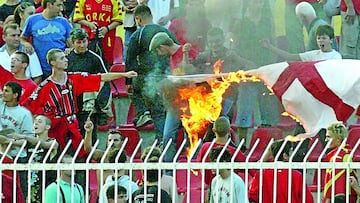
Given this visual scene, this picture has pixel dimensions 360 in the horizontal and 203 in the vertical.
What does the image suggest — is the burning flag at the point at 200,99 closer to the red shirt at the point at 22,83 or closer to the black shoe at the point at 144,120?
the black shoe at the point at 144,120

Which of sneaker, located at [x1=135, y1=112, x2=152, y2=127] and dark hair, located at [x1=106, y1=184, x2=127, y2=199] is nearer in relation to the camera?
dark hair, located at [x1=106, y1=184, x2=127, y2=199]

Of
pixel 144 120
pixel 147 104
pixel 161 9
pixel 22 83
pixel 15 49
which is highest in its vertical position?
pixel 161 9

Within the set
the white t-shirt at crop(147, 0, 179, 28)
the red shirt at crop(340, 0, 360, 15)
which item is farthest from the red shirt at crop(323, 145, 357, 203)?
the white t-shirt at crop(147, 0, 179, 28)

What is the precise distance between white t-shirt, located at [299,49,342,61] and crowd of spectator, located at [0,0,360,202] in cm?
2

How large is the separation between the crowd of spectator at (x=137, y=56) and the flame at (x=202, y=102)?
25cm

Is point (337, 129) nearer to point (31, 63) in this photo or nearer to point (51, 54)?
point (51, 54)

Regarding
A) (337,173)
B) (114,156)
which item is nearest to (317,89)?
(114,156)

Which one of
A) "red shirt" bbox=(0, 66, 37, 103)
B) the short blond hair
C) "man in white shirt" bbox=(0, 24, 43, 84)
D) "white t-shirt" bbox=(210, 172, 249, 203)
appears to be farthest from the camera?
"man in white shirt" bbox=(0, 24, 43, 84)

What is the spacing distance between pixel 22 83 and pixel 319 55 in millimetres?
3422

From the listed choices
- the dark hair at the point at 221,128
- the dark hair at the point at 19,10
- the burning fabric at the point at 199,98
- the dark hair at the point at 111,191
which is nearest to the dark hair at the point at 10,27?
the dark hair at the point at 19,10

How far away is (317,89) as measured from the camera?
17.1 m

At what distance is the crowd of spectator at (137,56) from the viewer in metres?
17.4

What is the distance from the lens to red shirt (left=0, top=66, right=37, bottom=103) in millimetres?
17781

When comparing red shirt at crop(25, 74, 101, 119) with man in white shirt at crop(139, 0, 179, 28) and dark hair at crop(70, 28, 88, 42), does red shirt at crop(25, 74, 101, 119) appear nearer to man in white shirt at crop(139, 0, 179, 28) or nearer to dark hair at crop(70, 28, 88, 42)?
dark hair at crop(70, 28, 88, 42)
